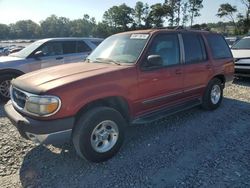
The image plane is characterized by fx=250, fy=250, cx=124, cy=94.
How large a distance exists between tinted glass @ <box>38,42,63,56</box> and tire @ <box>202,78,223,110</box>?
15.1 ft

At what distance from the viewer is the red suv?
3.12 meters

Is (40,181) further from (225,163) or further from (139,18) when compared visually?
(139,18)

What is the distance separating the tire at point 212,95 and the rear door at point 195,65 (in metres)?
0.25

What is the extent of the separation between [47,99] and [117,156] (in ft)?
4.63

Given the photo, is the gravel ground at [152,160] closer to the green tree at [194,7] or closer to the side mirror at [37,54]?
the side mirror at [37,54]

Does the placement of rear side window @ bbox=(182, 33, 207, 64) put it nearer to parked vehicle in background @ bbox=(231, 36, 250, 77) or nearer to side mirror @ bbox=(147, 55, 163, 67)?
side mirror @ bbox=(147, 55, 163, 67)

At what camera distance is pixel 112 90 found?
3533 mm

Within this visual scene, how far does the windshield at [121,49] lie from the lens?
13.4 ft

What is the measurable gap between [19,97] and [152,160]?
2094 millimetres

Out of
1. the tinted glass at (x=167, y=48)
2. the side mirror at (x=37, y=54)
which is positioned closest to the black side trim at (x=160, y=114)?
the tinted glass at (x=167, y=48)

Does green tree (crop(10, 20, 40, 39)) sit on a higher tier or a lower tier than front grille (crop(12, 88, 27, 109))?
higher

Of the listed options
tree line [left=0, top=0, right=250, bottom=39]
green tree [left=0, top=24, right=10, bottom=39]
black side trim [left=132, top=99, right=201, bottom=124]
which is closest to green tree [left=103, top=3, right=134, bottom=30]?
tree line [left=0, top=0, right=250, bottom=39]

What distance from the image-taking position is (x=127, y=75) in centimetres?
374

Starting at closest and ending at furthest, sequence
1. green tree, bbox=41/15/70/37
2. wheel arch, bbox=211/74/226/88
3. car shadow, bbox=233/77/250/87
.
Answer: wheel arch, bbox=211/74/226/88
car shadow, bbox=233/77/250/87
green tree, bbox=41/15/70/37
